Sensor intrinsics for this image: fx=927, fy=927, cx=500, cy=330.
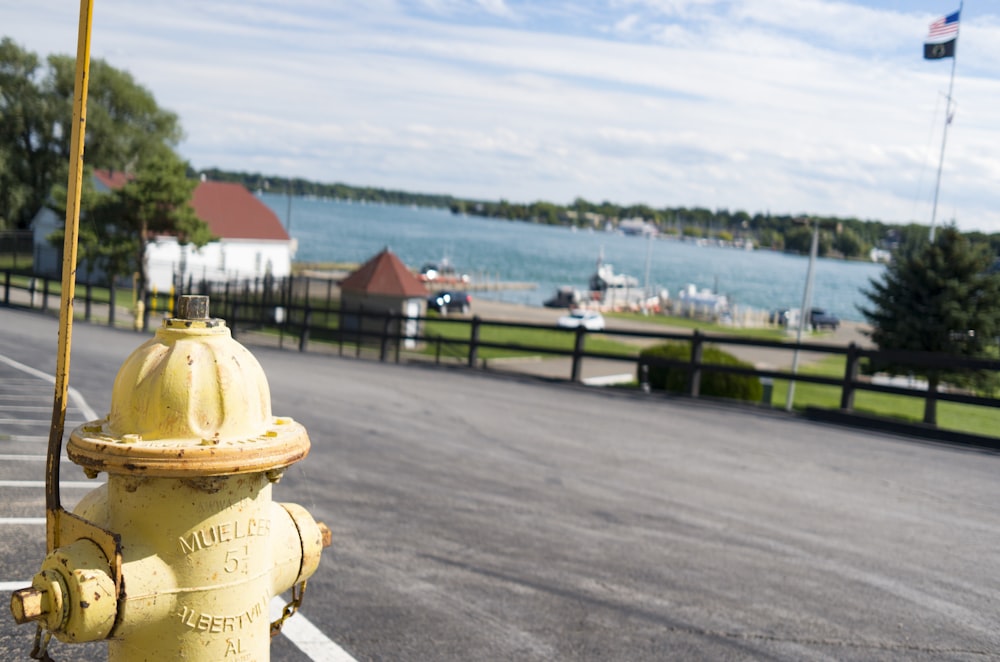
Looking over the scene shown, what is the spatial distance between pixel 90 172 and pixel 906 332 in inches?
1368

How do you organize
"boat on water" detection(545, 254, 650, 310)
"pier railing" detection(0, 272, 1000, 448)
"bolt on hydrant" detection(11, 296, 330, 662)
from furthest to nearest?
"boat on water" detection(545, 254, 650, 310)
"pier railing" detection(0, 272, 1000, 448)
"bolt on hydrant" detection(11, 296, 330, 662)

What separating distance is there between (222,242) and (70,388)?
1530 inches

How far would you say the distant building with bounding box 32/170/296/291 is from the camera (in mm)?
43875

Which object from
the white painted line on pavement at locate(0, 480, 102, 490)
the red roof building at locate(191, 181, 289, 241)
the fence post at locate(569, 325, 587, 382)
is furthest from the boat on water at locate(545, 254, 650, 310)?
the white painted line on pavement at locate(0, 480, 102, 490)

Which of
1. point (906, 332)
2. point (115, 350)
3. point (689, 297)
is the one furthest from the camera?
point (689, 297)

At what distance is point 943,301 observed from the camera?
2562 centimetres

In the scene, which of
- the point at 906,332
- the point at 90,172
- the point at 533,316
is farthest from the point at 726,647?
the point at 533,316

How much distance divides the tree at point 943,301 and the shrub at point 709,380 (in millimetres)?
7420

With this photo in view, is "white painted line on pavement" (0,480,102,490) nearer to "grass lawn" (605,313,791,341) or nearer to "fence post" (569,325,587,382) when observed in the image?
"fence post" (569,325,587,382)

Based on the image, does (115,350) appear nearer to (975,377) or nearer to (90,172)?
(975,377)

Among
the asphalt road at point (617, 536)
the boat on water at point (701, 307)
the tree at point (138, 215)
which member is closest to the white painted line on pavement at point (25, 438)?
the asphalt road at point (617, 536)

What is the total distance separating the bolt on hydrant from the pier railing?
11.5 metres

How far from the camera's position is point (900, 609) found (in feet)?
18.7

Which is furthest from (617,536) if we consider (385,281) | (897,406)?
(897,406)
